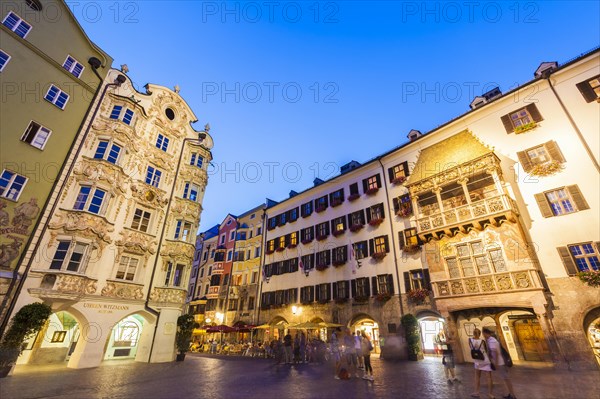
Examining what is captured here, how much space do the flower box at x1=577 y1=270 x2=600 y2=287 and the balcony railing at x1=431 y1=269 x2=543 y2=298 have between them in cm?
186

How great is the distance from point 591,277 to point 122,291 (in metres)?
27.5

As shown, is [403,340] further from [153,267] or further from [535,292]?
[153,267]

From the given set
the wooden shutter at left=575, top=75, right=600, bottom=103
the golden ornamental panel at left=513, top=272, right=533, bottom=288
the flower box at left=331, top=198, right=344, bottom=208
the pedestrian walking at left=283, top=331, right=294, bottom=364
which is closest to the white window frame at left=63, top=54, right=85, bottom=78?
the pedestrian walking at left=283, top=331, right=294, bottom=364

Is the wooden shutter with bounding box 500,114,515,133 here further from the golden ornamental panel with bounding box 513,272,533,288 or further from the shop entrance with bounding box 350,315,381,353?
the shop entrance with bounding box 350,315,381,353

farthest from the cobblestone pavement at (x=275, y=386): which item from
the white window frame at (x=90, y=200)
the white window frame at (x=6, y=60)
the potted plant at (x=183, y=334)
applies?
the white window frame at (x=6, y=60)

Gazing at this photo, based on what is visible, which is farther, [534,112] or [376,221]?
[376,221]

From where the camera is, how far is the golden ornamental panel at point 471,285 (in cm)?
1782

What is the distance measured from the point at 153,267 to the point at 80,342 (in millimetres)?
5774

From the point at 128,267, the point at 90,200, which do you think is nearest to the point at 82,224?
the point at 90,200

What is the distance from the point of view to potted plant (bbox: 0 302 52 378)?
12.2 meters

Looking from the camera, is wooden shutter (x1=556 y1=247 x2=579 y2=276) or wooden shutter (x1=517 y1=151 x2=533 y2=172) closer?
wooden shutter (x1=556 y1=247 x2=579 y2=276)

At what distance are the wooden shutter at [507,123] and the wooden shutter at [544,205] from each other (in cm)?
539

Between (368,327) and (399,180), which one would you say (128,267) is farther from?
(399,180)

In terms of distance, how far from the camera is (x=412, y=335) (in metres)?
19.6
